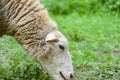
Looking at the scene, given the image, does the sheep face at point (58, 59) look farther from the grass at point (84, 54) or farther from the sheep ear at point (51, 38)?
the grass at point (84, 54)

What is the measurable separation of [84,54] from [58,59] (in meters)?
2.04

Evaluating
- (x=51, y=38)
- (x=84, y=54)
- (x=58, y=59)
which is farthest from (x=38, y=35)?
(x=84, y=54)

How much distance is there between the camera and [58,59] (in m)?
6.68

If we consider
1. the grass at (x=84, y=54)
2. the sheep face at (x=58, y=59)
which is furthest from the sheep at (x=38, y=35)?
the grass at (x=84, y=54)

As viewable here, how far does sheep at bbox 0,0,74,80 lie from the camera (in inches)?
262

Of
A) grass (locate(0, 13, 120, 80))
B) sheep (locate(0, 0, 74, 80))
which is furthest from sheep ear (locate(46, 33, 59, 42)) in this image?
grass (locate(0, 13, 120, 80))

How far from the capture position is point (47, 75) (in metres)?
6.98

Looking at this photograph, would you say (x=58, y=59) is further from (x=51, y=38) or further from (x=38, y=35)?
(x=38, y=35)

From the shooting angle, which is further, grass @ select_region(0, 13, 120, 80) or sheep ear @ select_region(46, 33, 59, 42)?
grass @ select_region(0, 13, 120, 80)

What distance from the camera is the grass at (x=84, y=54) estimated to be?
7195mm

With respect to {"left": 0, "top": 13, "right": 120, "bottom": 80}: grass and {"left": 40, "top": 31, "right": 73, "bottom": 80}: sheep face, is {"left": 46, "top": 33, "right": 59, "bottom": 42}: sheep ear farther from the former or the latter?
{"left": 0, "top": 13, "right": 120, "bottom": 80}: grass

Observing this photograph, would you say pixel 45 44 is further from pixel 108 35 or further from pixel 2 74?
pixel 108 35

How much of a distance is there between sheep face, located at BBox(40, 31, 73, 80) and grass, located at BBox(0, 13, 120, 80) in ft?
1.18

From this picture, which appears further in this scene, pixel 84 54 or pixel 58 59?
pixel 84 54
